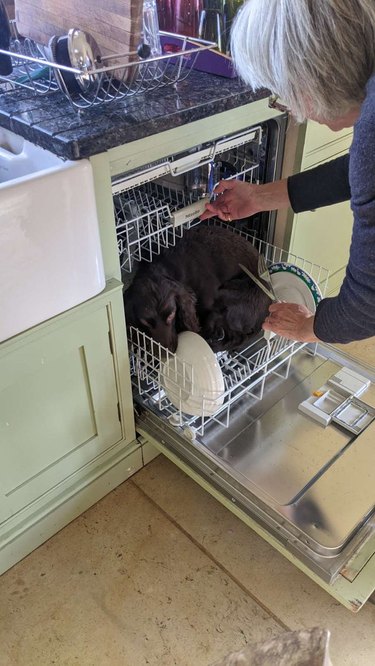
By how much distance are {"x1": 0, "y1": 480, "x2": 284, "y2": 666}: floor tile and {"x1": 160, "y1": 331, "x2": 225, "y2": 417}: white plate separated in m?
0.32

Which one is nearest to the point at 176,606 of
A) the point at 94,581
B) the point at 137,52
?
the point at 94,581

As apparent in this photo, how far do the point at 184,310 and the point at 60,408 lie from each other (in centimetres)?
40

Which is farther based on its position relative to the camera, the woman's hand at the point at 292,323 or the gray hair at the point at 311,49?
the woman's hand at the point at 292,323

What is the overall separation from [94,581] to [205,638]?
28 cm

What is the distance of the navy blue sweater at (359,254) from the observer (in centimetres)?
78

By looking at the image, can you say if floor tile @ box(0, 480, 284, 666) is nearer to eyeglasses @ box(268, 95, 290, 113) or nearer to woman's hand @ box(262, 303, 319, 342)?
woman's hand @ box(262, 303, 319, 342)

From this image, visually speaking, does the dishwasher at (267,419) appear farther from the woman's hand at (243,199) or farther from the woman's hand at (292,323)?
the woman's hand at (292,323)

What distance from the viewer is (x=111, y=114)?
1.01 meters

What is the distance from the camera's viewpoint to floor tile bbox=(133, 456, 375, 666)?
1126 mm

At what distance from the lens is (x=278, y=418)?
1369 mm

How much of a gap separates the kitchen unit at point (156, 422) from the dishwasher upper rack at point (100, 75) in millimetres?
44

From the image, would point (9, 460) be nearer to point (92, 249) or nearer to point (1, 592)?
point (1, 592)

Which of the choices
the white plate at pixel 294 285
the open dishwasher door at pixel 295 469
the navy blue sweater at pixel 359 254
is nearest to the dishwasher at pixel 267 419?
the open dishwasher door at pixel 295 469

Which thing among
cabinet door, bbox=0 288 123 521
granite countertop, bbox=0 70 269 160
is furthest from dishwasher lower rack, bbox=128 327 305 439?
granite countertop, bbox=0 70 269 160
